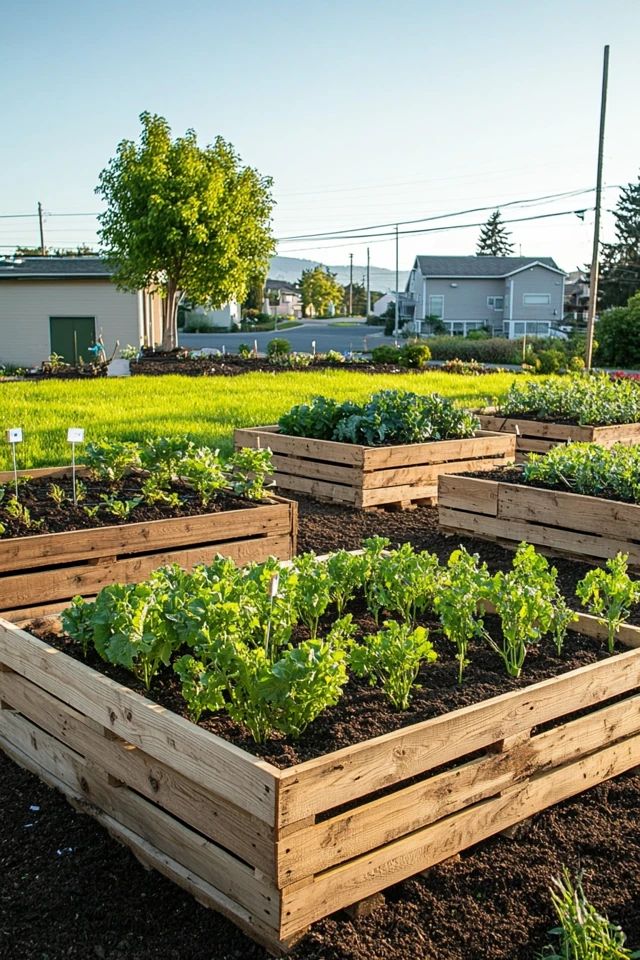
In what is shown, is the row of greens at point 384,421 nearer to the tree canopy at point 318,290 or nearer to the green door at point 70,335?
the green door at point 70,335

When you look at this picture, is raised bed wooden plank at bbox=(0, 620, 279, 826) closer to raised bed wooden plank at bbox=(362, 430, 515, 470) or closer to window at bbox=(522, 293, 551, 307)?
raised bed wooden plank at bbox=(362, 430, 515, 470)

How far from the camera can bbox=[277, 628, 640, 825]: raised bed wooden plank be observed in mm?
3072

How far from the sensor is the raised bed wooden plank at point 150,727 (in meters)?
3.07

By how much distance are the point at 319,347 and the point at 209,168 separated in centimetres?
2010

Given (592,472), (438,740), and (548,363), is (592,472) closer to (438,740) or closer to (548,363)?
(438,740)

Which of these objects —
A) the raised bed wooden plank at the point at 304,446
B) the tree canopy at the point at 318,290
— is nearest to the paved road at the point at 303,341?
the raised bed wooden plank at the point at 304,446

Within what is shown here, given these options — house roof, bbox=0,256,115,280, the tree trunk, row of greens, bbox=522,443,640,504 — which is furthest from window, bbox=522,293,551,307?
row of greens, bbox=522,443,640,504

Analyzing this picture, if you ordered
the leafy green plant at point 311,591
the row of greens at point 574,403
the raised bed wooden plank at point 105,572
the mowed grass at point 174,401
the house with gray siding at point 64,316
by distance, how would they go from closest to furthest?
the leafy green plant at point 311,591 < the raised bed wooden plank at point 105,572 < the row of greens at point 574,403 < the mowed grass at point 174,401 < the house with gray siding at point 64,316

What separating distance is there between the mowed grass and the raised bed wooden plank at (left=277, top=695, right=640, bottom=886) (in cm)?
722

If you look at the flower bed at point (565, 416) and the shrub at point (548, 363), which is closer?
the flower bed at point (565, 416)

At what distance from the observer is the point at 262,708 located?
3479mm

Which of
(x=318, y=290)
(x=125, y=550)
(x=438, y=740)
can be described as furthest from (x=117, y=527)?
(x=318, y=290)

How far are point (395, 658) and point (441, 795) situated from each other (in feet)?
1.84

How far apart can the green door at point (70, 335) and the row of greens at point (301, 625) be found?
95.2 feet
